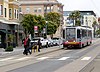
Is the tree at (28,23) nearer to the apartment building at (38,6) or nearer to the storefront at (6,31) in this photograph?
the storefront at (6,31)

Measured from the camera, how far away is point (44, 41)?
184 feet

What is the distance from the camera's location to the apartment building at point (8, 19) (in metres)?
54.4

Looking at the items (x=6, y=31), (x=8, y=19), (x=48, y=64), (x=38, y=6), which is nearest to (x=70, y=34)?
(x=6, y=31)

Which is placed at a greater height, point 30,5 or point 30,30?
point 30,5

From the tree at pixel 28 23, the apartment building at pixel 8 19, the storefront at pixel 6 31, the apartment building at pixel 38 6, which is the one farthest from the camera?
the apartment building at pixel 38 6

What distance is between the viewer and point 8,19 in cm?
5816

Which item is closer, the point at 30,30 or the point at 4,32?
the point at 4,32

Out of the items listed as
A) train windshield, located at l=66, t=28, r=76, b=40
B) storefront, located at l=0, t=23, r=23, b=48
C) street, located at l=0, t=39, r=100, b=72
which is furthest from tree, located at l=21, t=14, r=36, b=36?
street, located at l=0, t=39, r=100, b=72

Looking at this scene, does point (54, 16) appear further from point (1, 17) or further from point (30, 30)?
point (1, 17)

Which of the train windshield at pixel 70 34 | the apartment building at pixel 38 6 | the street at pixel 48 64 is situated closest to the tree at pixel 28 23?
the train windshield at pixel 70 34

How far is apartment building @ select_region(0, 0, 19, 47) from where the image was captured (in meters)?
54.4

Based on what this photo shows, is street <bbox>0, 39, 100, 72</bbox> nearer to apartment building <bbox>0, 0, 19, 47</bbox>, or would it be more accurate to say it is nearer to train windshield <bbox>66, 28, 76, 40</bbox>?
train windshield <bbox>66, 28, 76, 40</bbox>

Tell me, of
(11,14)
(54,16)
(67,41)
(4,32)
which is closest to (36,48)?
(67,41)

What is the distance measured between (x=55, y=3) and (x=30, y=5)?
328 inches
